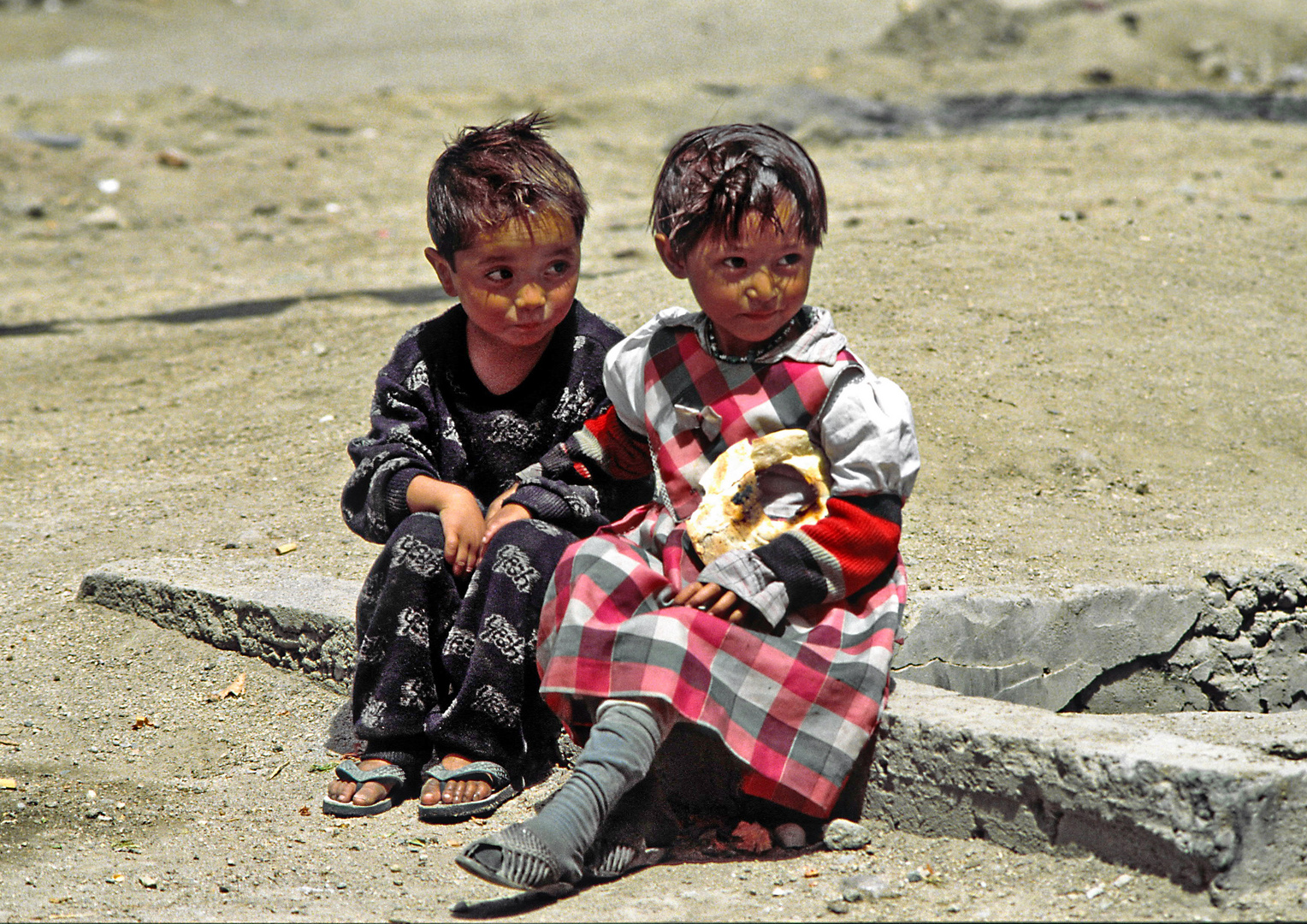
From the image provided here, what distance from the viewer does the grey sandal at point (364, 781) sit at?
2459 mm

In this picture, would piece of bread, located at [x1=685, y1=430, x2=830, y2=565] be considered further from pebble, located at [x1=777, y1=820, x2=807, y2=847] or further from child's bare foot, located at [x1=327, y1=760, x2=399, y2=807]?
child's bare foot, located at [x1=327, y1=760, x2=399, y2=807]

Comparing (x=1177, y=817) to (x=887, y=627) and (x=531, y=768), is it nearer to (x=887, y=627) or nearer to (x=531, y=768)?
(x=887, y=627)

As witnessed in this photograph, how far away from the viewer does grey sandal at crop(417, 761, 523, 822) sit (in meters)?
2.40

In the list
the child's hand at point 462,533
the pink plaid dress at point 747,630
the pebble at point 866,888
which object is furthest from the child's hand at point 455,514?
the pebble at point 866,888

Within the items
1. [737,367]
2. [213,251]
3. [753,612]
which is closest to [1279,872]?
[753,612]

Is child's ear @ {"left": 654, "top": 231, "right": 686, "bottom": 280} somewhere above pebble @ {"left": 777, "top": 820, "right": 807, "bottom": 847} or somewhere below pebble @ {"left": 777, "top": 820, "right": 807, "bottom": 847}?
above

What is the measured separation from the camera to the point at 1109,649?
2912 mm

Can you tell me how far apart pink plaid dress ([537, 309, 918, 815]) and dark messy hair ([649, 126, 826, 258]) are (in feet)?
0.70

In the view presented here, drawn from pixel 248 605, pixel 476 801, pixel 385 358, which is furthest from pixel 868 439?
pixel 385 358

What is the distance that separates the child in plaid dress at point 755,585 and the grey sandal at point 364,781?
43cm

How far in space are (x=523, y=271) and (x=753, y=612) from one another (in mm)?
787

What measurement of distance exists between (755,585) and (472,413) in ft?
2.55

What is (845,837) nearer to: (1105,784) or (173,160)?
(1105,784)

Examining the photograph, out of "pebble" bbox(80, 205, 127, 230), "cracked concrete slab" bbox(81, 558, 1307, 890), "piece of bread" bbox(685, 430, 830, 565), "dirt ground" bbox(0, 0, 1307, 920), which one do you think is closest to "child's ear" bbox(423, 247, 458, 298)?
"piece of bread" bbox(685, 430, 830, 565)
